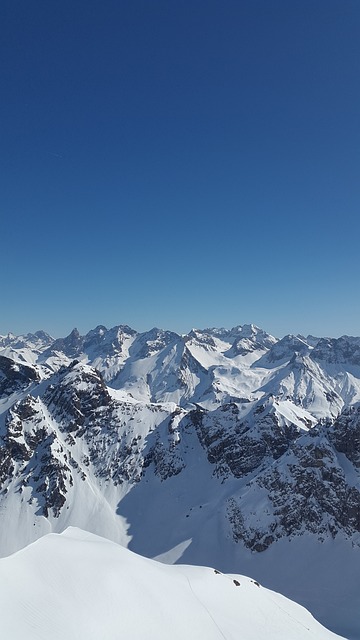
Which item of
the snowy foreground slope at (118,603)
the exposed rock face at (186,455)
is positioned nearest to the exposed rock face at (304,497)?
the exposed rock face at (186,455)

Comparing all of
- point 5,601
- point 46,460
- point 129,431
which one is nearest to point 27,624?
point 5,601

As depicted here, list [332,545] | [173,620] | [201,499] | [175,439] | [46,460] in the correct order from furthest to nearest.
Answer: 1. [175,439]
2. [46,460]
3. [201,499]
4. [332,545]
5. [173,620]

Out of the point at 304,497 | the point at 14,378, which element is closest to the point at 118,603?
Result: the point at 304,497

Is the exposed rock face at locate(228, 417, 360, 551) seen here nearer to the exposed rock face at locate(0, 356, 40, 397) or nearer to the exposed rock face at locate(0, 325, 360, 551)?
the exposed rock face at locate(0, 325, 360, 551)

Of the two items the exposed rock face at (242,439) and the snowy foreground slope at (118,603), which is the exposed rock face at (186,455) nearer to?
the exposed rock face at (242,439)

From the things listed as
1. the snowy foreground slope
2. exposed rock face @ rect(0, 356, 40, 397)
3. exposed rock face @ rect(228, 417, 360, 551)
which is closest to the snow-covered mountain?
exposed rock face @ rect(228, 417, 360, 551)

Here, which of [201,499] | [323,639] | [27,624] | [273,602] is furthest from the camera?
[201,499]

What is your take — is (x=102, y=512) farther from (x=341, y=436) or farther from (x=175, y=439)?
(x=341, y=436)
